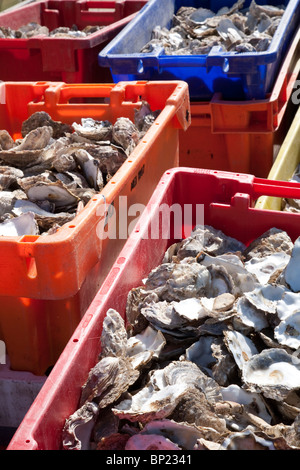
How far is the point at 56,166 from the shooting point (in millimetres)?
1729

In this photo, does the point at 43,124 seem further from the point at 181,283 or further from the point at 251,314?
the point at 251,314

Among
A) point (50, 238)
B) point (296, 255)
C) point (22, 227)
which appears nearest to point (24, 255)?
point (50, 238)

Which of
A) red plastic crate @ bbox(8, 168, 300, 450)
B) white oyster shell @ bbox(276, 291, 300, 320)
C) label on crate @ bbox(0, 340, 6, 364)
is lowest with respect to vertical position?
label on crate @ bbox(0, 340, 6, 364)

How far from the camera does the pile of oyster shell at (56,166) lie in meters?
1.50

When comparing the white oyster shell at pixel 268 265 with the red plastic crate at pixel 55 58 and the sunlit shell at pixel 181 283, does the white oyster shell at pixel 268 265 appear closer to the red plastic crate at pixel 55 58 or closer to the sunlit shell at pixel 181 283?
the sunlit shell at pixel 181 283

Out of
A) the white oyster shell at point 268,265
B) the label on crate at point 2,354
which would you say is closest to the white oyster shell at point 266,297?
the white oyster shell at point 268,265

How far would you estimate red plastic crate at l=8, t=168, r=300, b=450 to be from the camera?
A: 0.96 metres

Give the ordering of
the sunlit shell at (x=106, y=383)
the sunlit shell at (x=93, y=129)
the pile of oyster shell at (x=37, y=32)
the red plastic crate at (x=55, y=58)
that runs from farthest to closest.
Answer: the pile of oyster shell at (x=37, y=32), the red plastic crate at (x=55, y=58), the sunlit shell at (x=93, y=129), the sunlit shell at (x=106, y=383)

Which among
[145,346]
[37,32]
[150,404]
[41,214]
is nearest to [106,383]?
[150,404]

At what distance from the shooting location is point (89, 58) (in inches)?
111

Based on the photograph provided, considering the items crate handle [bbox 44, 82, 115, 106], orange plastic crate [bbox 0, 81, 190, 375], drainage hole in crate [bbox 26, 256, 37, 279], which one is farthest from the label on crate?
crate handle [bbox 44, 82, 115, 106]

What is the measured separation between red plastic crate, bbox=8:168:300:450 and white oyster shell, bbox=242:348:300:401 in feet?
1.00

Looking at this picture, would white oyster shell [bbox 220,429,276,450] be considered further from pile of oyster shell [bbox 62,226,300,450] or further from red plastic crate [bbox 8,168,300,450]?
red plastic crate [bbox 8,168,300,450]

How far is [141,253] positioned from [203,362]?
338 millimetres
